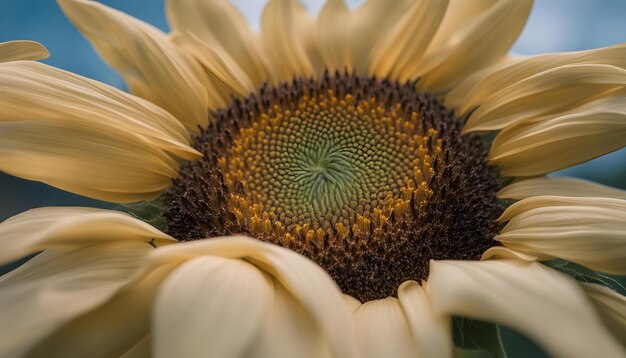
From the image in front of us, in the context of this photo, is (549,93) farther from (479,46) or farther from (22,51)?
(22,51)

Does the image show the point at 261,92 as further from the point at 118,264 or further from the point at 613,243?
the point at 613,243

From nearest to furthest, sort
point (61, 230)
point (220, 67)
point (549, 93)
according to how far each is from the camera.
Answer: point (61, 230), point (549, 93), point (220, 67)

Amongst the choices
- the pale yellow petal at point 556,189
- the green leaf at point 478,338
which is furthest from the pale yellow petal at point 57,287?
the pale yellow petal at point 556,189

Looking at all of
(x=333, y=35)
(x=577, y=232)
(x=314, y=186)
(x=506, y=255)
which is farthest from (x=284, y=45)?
(x=577, y=232)

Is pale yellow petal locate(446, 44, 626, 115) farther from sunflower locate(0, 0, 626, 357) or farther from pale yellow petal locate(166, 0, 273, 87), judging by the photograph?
pale yellow petal locate(166, 0, 273, 87)

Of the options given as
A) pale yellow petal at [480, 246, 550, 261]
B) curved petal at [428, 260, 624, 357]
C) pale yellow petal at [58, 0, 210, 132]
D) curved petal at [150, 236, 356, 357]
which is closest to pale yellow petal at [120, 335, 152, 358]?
curved petal at [150, 236, 356, 357]

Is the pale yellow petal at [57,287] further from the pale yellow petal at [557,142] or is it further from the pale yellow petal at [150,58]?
the pale yellow petal at [557,142]

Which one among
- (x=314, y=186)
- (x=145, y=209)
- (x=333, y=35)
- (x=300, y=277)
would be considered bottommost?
(x=145, y=209)
